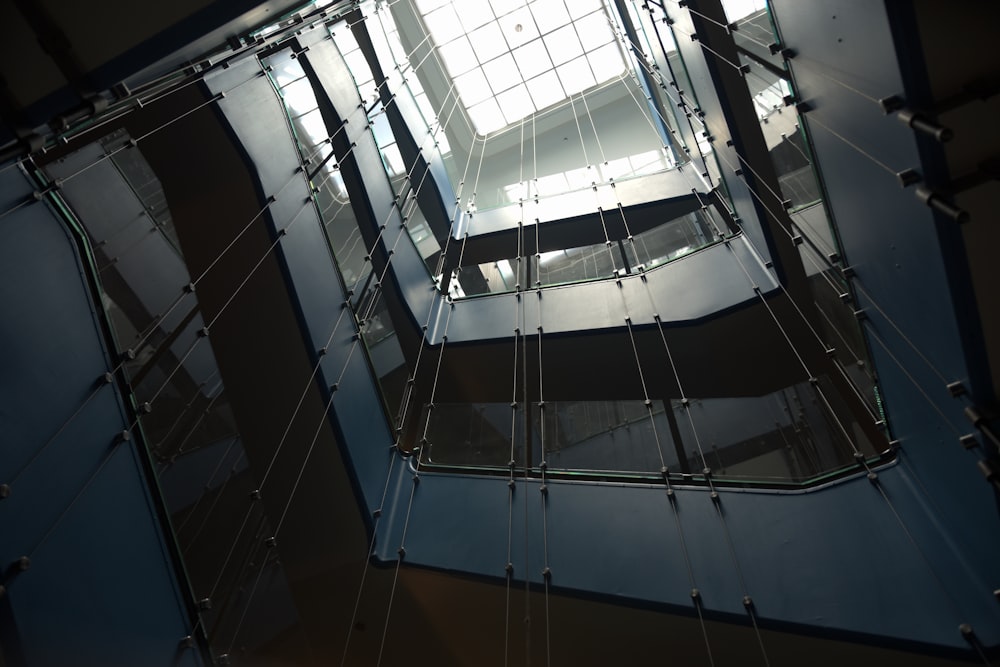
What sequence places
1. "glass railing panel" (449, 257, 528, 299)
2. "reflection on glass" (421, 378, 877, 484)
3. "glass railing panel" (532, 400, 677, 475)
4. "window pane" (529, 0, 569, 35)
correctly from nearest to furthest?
"reflection on glass" (421, 378, 877, 484) → "glass railing panel" (532, 400, 677, 475) → "glass railing panel" (449, 257, 528, 299) → "window pane" (529, 0, 569, 35)

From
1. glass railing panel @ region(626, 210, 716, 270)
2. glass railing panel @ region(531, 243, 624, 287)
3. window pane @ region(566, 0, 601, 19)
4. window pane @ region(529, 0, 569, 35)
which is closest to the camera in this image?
glass railing panel @ region(626, 210, 716, 270)

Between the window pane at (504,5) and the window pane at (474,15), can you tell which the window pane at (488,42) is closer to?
the window pane at (474,15)

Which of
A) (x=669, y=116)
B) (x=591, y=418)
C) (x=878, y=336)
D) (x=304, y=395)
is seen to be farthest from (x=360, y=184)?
(x=878, y=336)

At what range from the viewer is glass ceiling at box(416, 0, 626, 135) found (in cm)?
1371

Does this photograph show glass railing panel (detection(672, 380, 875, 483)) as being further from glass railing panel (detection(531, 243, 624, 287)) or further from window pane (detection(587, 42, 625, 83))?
window pane (detection(587, 42, 625, 83))

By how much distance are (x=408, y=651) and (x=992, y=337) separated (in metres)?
3.89

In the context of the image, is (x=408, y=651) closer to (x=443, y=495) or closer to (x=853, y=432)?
(x=443, y=495)

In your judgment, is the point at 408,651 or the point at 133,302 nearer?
the point at 408,651

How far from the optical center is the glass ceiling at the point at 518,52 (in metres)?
13.7

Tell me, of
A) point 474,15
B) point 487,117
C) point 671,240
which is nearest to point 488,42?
point 474,15

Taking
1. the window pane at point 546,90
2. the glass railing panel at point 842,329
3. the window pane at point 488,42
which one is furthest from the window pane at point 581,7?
the glass railing panel at point 842,329

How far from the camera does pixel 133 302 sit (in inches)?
263

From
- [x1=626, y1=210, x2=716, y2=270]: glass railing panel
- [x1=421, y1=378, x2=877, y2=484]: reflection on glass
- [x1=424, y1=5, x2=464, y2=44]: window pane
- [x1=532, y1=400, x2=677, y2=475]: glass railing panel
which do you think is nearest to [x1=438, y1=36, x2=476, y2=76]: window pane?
[x1=424, y1=5, x2=464, y2=44]: window pane

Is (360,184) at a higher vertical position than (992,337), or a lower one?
higher
